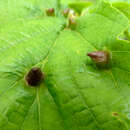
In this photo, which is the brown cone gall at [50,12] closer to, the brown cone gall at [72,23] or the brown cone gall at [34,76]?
the brown cone gall at [72,23]

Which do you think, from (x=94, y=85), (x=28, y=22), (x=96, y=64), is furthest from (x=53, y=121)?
(x=28, y=22)

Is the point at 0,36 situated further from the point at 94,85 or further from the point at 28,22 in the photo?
the point at 94,85

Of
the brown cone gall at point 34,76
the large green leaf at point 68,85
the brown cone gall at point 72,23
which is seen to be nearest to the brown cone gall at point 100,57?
the large green leaf at point 68,85

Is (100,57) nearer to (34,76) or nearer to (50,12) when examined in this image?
(34,76)

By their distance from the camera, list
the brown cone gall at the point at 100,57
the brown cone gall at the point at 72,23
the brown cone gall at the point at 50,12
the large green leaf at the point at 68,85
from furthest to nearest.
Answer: the brown cone gall at the point at 50,12
the brown cone gall at the point at 72,23
the brown cone gall at the point at 100,57
the large green leaf at the point at 68,85

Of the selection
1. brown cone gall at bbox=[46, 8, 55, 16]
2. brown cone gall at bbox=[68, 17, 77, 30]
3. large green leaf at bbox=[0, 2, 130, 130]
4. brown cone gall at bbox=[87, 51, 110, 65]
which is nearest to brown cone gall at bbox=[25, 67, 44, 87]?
large green leaf at bbox=[0, 2, 130, 130]

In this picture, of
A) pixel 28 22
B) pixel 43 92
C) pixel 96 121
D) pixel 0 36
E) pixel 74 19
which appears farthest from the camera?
pixel 74 19
